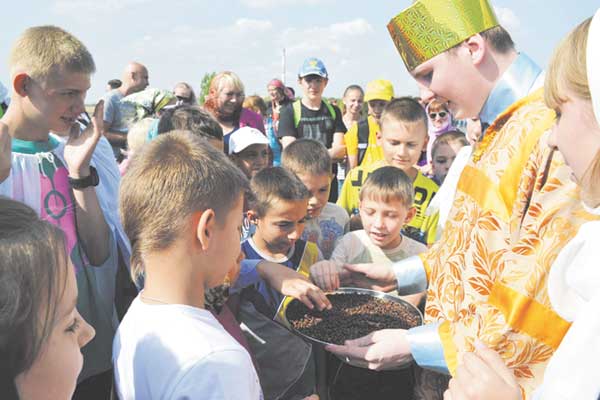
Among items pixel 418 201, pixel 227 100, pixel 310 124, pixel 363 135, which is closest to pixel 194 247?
pixel 418 201

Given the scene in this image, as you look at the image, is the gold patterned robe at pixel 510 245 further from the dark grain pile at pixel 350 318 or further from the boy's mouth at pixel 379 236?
the boy's mouth at pixel 379 236

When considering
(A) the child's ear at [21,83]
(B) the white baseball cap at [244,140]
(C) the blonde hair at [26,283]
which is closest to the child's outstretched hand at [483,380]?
(C) the blonde hair at [26,283]

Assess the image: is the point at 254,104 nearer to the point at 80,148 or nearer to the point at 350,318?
the point at 80,148

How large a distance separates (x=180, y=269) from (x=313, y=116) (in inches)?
207

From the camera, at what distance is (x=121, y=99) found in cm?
676

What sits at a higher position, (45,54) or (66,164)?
(45,54)

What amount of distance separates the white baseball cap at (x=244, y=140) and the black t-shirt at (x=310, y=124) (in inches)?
85.4

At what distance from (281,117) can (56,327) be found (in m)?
5.53

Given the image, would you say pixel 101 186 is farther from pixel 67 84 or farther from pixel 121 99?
pixel 121 99

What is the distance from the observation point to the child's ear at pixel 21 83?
2365 mm

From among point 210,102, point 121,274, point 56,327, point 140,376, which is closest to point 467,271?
point 140,376

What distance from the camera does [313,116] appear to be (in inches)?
259

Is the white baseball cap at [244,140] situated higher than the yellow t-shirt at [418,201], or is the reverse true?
the white baseball cap at [244,140]

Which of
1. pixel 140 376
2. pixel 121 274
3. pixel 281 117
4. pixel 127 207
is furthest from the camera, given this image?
pixel 281 117
